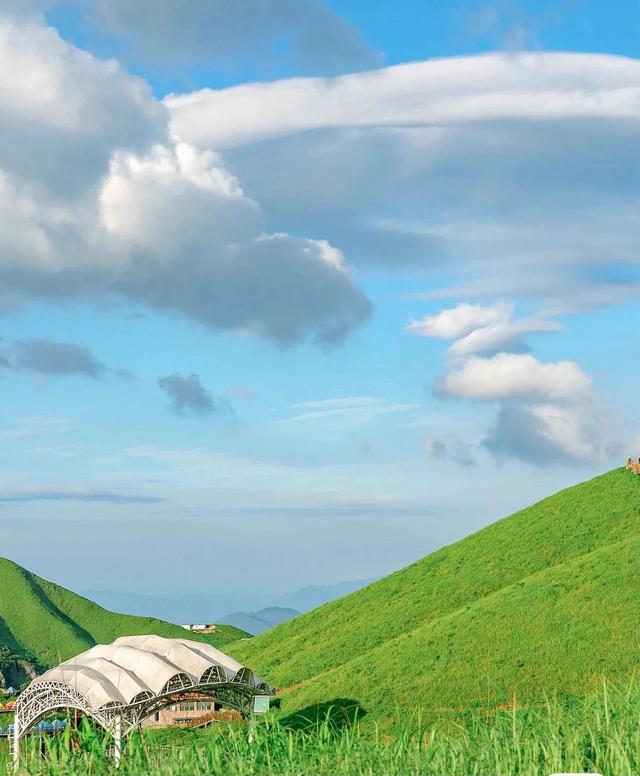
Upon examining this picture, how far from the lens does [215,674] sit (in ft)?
107

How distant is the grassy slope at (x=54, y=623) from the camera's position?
80.6 metres

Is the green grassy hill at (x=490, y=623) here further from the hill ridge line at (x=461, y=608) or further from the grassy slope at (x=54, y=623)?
the grassy slope at (x=54, y=623)

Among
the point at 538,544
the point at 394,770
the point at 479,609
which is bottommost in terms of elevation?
the point at 394,770

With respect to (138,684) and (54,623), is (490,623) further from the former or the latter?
(54,623)

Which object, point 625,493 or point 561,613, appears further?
point 625,493

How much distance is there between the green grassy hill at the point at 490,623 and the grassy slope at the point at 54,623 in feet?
82.4

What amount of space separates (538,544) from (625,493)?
913 cm

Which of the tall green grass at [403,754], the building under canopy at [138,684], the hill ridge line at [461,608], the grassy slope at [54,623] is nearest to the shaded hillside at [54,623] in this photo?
the grassy slope at [54,623]

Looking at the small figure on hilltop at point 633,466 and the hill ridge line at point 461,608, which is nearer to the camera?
the hill ridge line at point 461,608

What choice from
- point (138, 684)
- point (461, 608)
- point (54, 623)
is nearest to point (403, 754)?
point (138, 684)

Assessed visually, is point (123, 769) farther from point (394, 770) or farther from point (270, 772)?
point (394, 770)

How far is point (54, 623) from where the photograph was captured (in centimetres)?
8369

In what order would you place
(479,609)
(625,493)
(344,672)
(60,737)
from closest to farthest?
(60,737) < (344,672) < (479,609) < (625,493)

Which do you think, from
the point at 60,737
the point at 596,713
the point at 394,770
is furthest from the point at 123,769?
the point at 596,713
